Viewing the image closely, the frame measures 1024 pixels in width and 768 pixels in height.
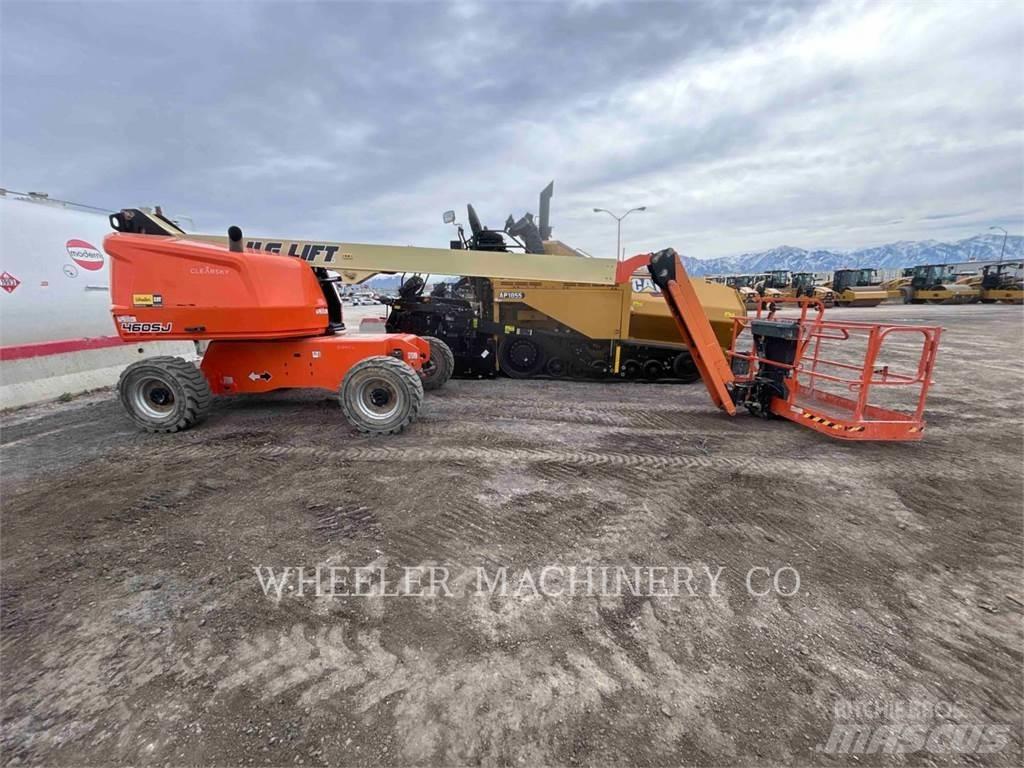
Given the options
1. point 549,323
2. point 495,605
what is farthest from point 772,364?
point 495,605

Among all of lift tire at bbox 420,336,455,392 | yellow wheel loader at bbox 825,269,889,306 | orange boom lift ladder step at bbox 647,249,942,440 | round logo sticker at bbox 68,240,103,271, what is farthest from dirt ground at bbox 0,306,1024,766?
yellow wheel loader at bbox 825,269,889,306

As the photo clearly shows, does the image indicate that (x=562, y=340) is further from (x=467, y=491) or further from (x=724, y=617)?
(x=724, y=617)

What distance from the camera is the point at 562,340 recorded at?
29.3 ft

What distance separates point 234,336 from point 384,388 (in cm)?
→ 178

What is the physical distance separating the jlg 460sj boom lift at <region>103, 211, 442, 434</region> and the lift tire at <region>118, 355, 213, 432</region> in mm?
12

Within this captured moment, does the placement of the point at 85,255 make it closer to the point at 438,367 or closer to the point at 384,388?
the point at 438,367

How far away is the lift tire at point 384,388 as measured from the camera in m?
5.54

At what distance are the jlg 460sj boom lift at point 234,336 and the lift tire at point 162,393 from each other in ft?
0.04

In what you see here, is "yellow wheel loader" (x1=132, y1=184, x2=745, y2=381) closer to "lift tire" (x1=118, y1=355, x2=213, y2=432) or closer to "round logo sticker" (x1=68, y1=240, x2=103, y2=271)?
"lift tire" (x1=118, y1=355, x2=213, y2=432)

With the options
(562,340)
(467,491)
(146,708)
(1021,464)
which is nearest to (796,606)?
(467,491)

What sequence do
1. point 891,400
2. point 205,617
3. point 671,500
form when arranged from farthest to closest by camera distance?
point 891,400 < point 671,500 < point 205,617

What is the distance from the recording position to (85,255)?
316 inches

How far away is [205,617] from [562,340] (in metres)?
7.20

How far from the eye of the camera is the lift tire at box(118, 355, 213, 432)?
548 cm
